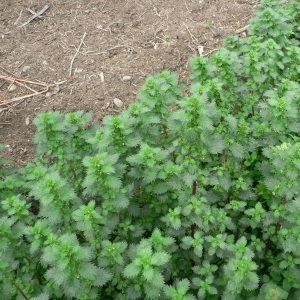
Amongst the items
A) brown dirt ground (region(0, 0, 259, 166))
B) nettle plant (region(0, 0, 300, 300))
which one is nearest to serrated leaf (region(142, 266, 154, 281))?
nettle plant (region(0, 0, 300, 300))

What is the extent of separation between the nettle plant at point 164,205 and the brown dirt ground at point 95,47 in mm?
1380

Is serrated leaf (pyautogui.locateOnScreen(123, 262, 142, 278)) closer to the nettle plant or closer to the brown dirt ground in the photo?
the nettle plant

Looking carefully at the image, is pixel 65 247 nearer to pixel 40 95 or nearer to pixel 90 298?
pixel 90 298

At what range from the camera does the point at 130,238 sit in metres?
3.28

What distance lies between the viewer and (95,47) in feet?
18.4

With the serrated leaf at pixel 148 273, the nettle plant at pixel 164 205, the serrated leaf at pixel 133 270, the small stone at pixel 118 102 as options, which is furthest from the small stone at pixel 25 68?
the serrated leaf at pixel 148 273

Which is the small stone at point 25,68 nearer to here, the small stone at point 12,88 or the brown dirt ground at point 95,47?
the brown dirt ground at point 95,47

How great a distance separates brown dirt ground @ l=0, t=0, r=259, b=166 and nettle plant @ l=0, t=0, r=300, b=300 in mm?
1380

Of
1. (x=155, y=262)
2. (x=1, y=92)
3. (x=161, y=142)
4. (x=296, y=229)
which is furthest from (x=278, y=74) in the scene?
(x=1, y=92)

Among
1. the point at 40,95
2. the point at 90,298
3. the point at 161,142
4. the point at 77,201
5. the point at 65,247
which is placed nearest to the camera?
the point at 65,247

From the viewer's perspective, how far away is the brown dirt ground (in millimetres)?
5055

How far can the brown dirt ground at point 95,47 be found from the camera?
16.6 feet

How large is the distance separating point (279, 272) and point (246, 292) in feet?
1.05

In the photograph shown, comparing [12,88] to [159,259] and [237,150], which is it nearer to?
[237,150]
